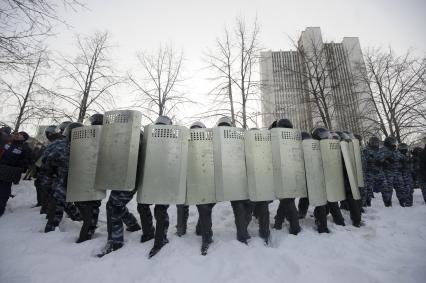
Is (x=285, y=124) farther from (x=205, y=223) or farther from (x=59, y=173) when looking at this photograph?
(x=59, y=173)

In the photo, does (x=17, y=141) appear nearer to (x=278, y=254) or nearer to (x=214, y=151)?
(x=214, y=151)

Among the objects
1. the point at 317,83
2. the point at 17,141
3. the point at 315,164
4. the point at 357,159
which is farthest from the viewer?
the point at 317,83

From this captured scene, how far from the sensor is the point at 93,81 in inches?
520

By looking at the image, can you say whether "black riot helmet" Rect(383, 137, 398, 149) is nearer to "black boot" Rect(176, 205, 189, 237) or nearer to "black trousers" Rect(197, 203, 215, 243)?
"black trousers" Rect(197, 203, 215, 243)

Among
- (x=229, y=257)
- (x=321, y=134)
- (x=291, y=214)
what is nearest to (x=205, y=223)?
(x=229, y=257)

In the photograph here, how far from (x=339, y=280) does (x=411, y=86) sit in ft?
57.0

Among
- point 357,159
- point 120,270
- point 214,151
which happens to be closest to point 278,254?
point 214,151

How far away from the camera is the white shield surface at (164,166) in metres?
3.37

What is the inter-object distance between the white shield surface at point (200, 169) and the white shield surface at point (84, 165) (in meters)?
1.52

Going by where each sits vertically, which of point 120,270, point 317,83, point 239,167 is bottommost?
point 120,270

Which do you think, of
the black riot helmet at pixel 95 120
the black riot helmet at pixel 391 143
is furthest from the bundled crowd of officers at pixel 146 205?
the black riot helmet at pixel 391 143

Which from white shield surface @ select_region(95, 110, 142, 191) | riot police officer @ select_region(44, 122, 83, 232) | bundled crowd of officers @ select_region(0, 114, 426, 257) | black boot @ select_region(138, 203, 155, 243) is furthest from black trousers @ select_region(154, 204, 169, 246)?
riot police officer @ select_region(44, 122, 83, 232)

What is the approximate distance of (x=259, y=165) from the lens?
384 cm

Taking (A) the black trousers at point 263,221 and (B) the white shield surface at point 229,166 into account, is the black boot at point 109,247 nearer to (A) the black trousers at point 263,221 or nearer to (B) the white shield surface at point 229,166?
(B) the white shield surface at point 229,166
